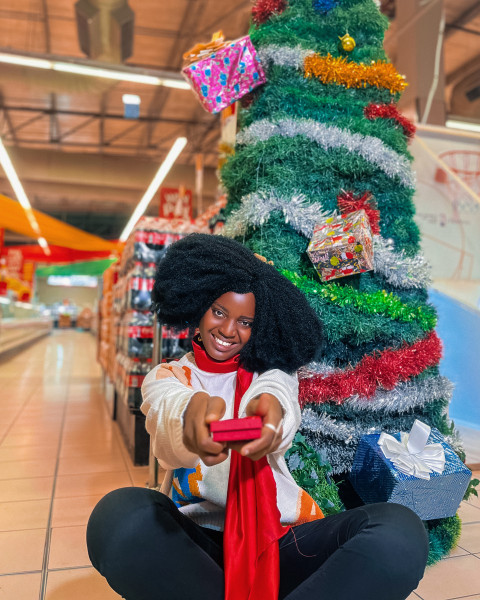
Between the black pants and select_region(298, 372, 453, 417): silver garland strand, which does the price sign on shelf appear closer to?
select_region(298, 372, 453, 417): silver garland strand

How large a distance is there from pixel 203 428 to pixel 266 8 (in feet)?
5.94

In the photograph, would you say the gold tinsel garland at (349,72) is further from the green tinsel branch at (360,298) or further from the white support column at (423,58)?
the white support column at (423,58)

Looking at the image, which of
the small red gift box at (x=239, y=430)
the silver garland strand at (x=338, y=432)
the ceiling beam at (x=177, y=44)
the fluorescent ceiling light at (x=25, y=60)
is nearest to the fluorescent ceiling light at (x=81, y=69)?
the fluorescent ceiling light at (x=25, y=60)

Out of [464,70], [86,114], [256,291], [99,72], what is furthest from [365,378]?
[86,114]

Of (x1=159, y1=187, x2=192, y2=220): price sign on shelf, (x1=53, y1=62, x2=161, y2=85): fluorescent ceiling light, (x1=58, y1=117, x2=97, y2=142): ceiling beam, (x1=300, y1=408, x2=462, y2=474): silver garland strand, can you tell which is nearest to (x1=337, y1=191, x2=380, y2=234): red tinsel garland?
(x1=300, y1=408, x2=462, y2=474): silver garland strand

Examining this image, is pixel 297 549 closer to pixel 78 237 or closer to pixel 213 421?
pixel 213 421

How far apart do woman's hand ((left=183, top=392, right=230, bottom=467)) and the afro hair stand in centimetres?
33

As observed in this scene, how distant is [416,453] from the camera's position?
169 cm

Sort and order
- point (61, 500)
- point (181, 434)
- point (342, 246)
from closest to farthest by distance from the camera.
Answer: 1. point (181, 434)
2. point (342, 246)
3. point (61, 500)

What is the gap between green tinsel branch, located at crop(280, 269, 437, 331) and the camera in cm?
183

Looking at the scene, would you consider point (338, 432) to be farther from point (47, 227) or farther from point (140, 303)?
point (47, 227)

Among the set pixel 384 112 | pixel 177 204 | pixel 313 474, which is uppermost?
pixel 177 204

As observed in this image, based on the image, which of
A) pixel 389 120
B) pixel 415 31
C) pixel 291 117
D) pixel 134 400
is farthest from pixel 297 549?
pixel 415 31

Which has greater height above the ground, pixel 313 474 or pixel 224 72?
pixel 224 72
